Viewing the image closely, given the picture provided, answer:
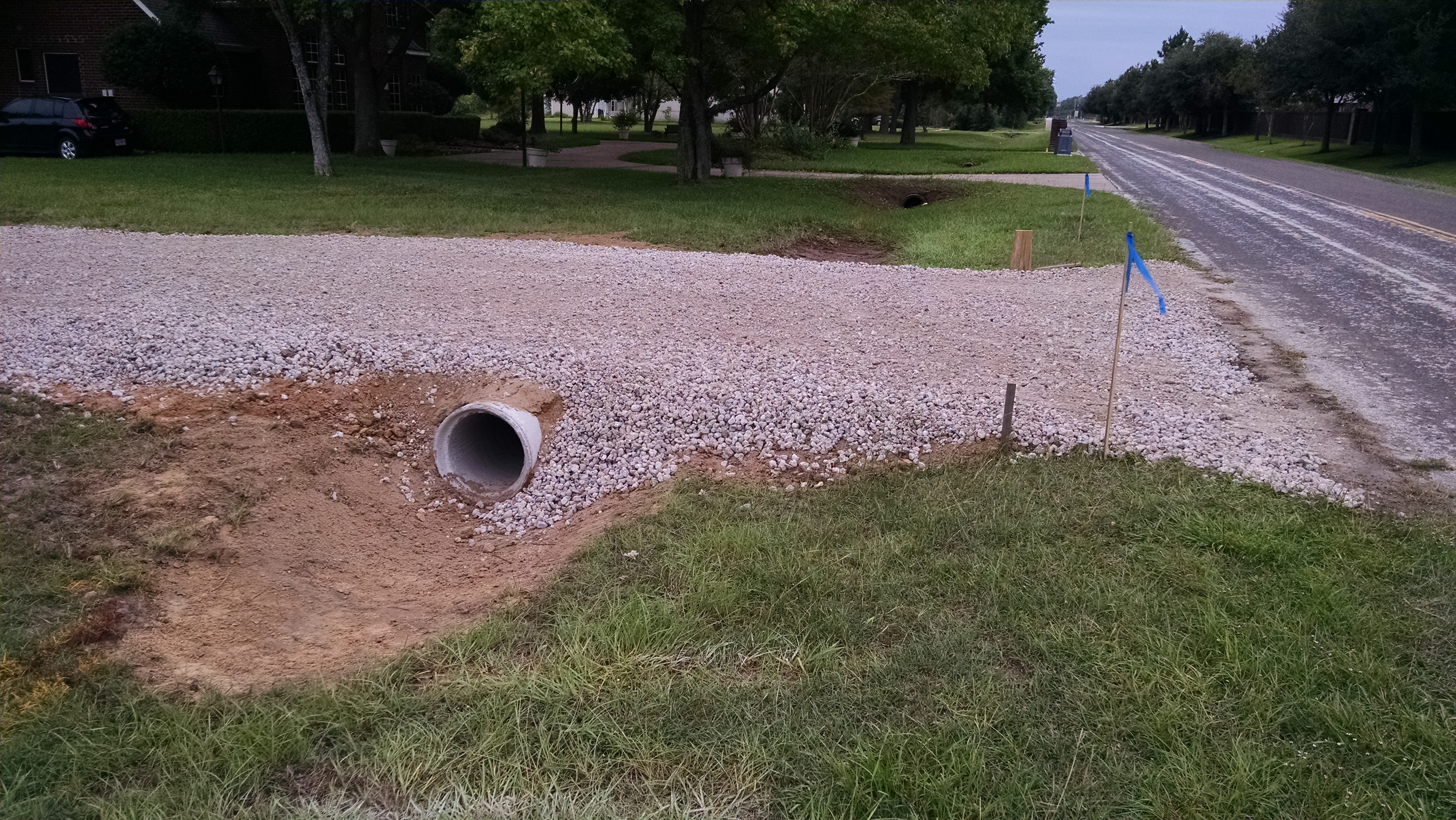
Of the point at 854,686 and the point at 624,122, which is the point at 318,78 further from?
the point at 624,122

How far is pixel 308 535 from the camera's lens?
537cm

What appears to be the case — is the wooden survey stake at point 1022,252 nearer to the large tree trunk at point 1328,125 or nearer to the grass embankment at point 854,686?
the grass embankment at point 854,686

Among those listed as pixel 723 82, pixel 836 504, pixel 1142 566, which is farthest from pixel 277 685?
pixel 723 82

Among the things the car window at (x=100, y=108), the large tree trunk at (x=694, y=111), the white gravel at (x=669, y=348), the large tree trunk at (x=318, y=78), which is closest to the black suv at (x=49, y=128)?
the car window at (x=100, y=108)

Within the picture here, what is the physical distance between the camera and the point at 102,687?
12.8ft

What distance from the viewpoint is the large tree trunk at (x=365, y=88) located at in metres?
24.0

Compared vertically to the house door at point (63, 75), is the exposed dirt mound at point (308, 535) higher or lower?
lower

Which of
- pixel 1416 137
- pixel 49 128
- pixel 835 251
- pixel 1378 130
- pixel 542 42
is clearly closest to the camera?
pixel 542 42

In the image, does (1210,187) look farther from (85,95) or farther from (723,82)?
(85,95)

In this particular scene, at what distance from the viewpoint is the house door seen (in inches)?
1096

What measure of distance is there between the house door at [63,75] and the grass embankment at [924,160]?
16.1 metres

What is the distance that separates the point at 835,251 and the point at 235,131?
19.3 meters

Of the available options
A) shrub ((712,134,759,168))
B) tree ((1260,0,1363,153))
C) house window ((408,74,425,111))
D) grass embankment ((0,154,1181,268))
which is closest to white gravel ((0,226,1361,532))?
grass embankment ((0,154,1181,268))

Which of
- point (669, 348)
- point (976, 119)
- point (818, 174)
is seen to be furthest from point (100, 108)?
point (976, 119)
